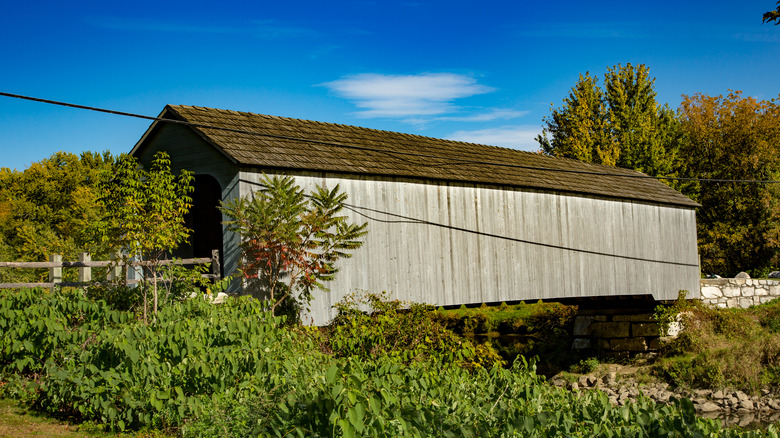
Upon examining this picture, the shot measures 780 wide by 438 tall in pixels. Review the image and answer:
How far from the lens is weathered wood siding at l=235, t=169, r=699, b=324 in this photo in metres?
11.1

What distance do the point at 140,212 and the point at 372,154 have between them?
4401 mm

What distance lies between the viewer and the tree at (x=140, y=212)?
9.39 m

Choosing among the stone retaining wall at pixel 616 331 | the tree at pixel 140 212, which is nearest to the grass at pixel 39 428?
the tree at pixel 140 212

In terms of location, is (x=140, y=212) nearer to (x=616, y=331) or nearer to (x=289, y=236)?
(x=289, y=236)

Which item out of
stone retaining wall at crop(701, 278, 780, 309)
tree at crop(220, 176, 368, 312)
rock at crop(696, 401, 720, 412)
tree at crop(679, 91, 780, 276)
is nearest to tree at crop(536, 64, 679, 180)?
tree at crop(679, 91, 780, 276)

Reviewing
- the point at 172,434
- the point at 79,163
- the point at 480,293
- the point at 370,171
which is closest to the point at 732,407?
the point at 480,293

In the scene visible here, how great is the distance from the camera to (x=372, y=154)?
1205 centimetres

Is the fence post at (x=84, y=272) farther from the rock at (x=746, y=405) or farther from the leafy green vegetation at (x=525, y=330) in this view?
the rock at (x=746, y=405)

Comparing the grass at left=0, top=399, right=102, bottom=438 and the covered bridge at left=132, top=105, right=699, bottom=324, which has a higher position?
the covered bridge at left=132, top=105, right=699, bottom=324

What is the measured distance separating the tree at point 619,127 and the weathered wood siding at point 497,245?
11734mm

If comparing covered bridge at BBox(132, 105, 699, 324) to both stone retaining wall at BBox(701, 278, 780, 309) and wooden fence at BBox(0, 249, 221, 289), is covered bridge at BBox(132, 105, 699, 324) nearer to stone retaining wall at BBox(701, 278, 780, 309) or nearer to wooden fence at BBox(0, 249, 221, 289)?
wooden fence at BBox(0, 249, 221, 289)

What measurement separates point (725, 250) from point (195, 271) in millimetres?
26557

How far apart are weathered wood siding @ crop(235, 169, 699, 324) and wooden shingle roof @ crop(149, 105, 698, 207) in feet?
0.77

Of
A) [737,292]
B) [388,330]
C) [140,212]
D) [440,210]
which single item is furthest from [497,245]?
[737,292]
